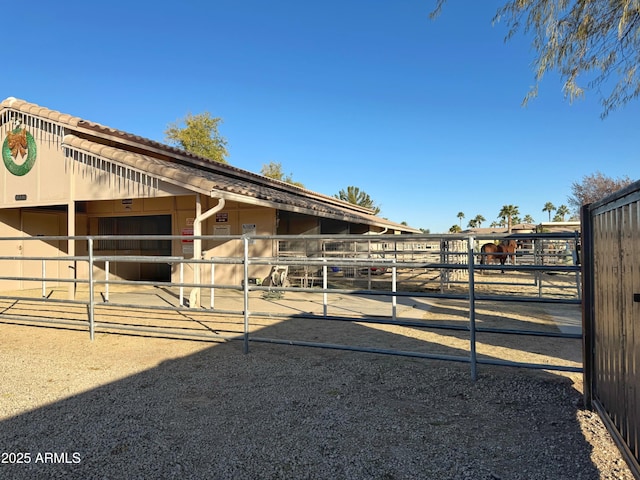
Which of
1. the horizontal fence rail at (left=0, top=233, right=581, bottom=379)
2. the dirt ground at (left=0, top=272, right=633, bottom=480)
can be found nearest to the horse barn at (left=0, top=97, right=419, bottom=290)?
the horizontal fence rail at (left=0, top=233, right=581, bottom=379)

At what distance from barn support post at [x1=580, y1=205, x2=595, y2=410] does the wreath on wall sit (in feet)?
40.0

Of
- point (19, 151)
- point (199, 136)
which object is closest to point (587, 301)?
point (19, 151)

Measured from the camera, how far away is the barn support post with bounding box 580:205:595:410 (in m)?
3.26

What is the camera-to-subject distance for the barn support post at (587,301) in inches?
128

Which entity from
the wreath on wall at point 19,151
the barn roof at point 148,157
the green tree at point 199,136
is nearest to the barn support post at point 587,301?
the barn roof at point 148,157

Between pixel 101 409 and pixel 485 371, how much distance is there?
12.3ft

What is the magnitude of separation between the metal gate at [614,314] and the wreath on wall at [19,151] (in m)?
12.3

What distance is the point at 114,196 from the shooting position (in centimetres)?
980

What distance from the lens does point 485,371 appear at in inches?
172

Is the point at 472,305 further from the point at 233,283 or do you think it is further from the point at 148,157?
the point at 148,157

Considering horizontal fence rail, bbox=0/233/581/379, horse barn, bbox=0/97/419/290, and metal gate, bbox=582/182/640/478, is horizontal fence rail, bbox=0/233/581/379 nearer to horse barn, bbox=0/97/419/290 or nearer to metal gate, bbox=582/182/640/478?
horse barn, bbox=0/97/419/290

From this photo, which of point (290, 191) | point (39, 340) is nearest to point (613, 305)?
point (39, 340)

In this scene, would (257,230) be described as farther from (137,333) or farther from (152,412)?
(152,412)

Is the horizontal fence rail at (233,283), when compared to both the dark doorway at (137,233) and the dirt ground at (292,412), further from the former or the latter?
the dirt ground at (292,412)
